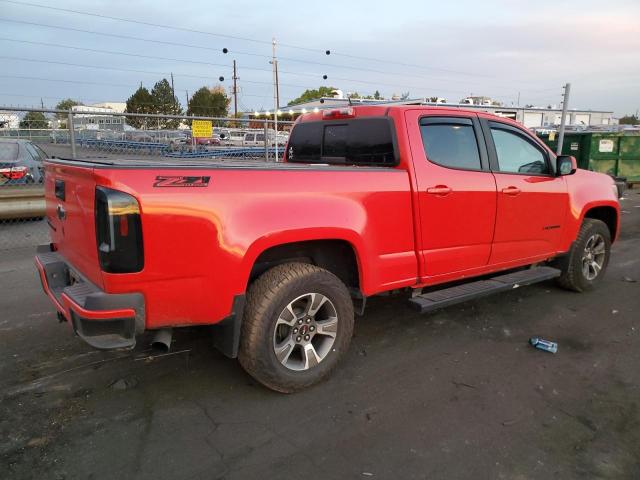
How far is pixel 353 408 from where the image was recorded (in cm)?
316

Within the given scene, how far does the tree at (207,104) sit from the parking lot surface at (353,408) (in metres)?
62.6

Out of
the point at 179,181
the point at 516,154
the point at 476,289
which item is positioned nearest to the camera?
the point at 179,181

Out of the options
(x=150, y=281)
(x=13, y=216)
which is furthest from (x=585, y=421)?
(x=13, y=216)

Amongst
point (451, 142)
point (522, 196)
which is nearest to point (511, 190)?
point (522, 196)

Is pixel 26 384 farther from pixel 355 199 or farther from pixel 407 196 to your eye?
pixel 407 196

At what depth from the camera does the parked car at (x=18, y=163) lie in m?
8.71

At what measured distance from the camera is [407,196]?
3.66m

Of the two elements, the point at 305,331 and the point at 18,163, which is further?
the point at 18,163

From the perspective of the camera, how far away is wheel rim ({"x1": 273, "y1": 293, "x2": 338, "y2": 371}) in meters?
3.26

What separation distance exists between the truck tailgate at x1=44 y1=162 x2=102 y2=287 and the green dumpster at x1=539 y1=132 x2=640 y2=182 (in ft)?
49.3

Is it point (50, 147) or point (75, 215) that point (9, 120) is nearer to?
point (50, 147)

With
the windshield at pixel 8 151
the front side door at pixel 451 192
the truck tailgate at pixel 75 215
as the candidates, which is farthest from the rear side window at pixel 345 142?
the windshield at pixel 8 151

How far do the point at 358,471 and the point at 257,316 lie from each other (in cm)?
106

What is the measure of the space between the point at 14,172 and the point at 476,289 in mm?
8343
